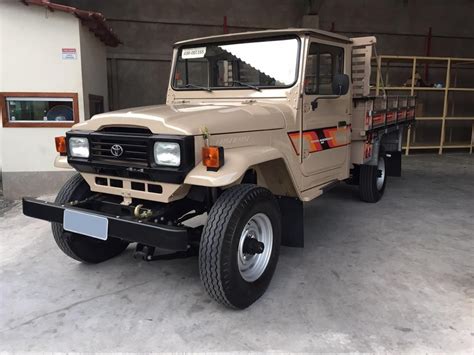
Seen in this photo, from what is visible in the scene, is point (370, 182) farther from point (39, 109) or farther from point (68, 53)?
→ point (39, 109)

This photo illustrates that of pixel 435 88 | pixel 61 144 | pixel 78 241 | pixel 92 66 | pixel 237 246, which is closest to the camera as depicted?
pixel 237 246

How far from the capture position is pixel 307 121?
3.64m

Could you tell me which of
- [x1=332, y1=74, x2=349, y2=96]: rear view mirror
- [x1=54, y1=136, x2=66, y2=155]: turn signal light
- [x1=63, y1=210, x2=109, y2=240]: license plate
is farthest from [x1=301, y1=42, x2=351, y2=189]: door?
[x1=54, y1=136, x2=66, y2=155]: turn signal light

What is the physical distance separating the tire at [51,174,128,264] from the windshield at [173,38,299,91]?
139 centimetres

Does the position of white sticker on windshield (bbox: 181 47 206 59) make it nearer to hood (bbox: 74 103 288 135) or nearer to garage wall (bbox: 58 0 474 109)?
hood (bbox: 74 103 288 135)

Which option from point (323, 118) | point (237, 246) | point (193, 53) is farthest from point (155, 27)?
point (237, 246)

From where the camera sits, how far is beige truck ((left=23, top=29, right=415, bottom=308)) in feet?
8.54

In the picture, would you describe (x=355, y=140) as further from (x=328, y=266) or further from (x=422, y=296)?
(x=422, y=296)

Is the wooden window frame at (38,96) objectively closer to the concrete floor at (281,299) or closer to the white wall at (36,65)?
the white wall at (36,65)

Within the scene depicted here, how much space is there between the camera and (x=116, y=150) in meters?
2.84

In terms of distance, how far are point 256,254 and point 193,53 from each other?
2.03 metres

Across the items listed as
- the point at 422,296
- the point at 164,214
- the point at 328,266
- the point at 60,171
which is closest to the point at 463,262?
the point at 422,296

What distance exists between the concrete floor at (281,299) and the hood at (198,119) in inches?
48.6

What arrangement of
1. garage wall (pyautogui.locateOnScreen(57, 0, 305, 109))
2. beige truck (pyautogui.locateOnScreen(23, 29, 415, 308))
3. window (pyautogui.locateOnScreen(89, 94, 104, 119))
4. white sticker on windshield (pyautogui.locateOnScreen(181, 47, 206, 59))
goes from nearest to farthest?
beige truck (pyautogui.locateOnScreen(23, 29, 415, 308)), white sticker on windshield (pyautogui.locateOnScreen(181, 47, 206, 59)), window (pyautogui.locateOnScreen(89, 94, 104, 119)), garage wall (pyautogui.locateOnScreen(57, 0, 305, 109))
